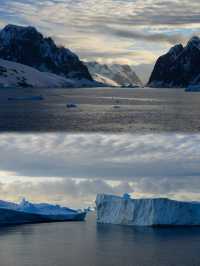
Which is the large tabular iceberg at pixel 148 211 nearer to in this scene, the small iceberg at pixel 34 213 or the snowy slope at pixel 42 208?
the small iceberg at pixel 34 213

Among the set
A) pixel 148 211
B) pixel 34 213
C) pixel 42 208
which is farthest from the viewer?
pixel 42 208

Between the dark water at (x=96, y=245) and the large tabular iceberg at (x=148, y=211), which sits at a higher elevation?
the large tabular iceberg at (x=148, y=211)

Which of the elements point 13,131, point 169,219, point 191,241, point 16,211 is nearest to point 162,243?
point 191,241

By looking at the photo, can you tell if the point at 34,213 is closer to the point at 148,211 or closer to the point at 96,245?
the point at 96,245

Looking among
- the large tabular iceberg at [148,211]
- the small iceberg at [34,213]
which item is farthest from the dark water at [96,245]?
the small iceberg at [34,213]

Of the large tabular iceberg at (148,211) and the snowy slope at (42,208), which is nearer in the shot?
the large tabular iceberg at (148,211)

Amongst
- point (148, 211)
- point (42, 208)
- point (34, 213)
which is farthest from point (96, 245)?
point (42, 208)
